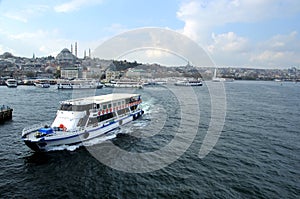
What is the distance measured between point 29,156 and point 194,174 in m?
13.7

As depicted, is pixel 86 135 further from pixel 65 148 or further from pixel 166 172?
pixel 166 172

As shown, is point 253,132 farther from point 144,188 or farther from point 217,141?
point 144,188

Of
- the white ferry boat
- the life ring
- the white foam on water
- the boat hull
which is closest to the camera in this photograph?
the boat hull

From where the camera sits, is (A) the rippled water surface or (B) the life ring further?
(B) the life ring

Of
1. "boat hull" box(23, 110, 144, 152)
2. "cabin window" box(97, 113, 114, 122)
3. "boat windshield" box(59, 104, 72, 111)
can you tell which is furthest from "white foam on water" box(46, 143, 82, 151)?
"cabin window" box(97, 113, 114, 122)

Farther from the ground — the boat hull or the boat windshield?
the boat windshield

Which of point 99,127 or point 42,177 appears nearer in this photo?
point 42,177

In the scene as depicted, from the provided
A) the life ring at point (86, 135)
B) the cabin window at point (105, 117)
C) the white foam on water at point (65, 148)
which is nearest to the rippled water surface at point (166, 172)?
the white foam on water at point (65, 148)

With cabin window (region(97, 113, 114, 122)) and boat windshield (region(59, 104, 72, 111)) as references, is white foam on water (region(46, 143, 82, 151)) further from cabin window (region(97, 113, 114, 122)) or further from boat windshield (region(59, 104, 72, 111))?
cabin window (region(97, 113, 114, 122))

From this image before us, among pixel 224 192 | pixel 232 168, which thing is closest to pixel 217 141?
pixel 232 168

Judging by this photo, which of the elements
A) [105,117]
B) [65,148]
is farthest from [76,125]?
[105,117]

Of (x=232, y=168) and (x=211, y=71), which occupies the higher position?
(x=211, y=71)

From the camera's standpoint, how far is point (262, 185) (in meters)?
15.0

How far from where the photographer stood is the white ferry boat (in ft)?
62.1
